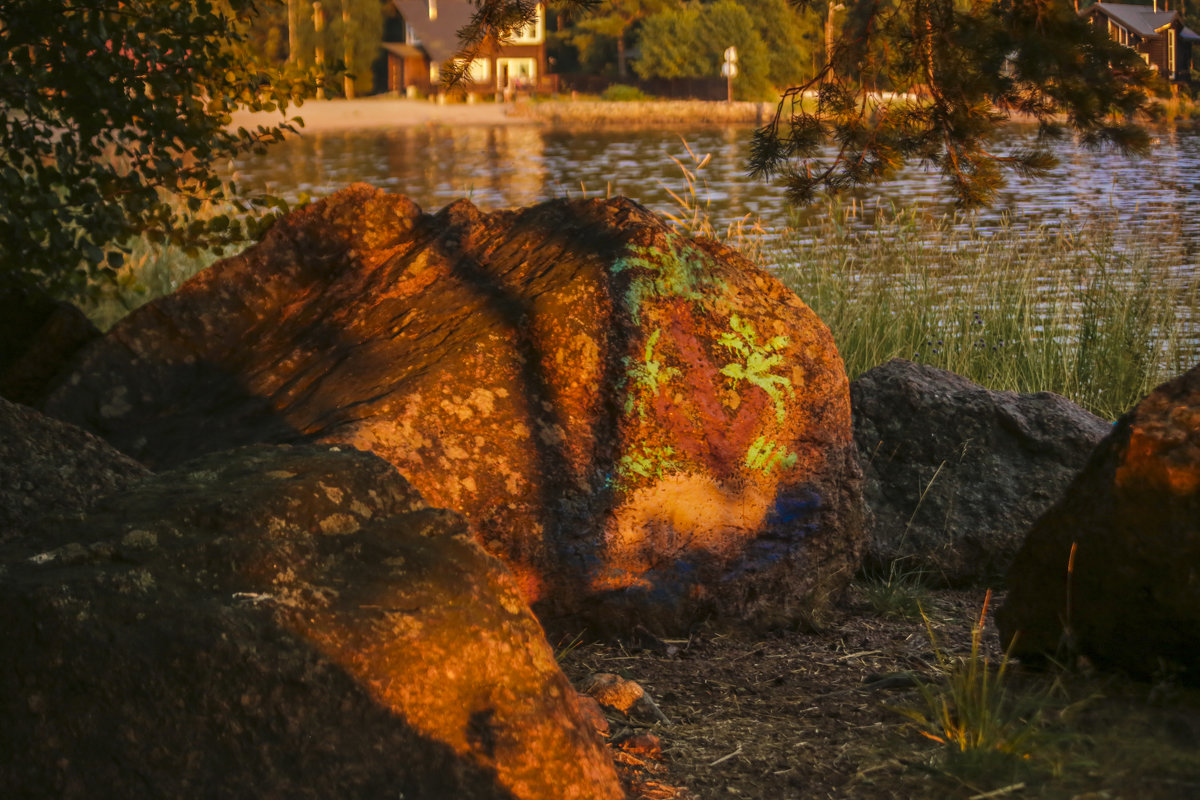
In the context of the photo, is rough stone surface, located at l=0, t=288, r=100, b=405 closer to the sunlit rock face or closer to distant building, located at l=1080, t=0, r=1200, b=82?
the sunlit rock face

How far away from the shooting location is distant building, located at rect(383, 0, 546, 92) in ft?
230

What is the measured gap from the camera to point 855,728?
2.53 metres

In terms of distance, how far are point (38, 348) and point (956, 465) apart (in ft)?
10.5

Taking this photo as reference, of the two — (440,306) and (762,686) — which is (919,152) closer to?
(440,306)

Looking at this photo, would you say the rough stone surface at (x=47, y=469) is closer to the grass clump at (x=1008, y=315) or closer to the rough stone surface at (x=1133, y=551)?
the rough stone surface at (x=1133, y=551)

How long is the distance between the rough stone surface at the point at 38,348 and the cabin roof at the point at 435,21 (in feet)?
228

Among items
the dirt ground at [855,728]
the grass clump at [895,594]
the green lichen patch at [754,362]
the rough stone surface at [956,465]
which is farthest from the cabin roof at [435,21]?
the dirt ground at [855,728]

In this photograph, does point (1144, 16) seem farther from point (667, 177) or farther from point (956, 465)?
point (956, 465)

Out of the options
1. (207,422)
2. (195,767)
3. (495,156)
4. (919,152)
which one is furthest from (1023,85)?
(495,156)

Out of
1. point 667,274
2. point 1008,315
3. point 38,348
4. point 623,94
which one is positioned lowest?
point 1008,315

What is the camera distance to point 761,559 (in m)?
3.45

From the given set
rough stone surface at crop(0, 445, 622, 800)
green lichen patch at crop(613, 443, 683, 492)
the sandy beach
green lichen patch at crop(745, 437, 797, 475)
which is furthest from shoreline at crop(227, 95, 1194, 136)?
rough stone surface at crop(0, 445, 622, 800)

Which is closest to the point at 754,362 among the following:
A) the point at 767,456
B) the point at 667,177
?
the point at 767,456

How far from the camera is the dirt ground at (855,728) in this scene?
2.12 meters
